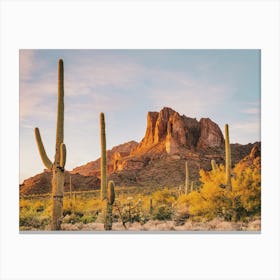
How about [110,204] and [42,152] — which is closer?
[42,152]

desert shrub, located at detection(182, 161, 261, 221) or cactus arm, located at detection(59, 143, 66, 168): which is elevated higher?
cactus arm, located at detection(59, 143, 66, 168)

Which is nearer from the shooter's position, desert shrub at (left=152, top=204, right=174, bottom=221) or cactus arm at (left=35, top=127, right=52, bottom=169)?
cactus arm at (left=35, top=127, right=52, bottom=169)

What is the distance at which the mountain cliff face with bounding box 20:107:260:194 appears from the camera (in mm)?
5812

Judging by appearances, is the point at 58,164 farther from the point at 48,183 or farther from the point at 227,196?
the point at 227,196

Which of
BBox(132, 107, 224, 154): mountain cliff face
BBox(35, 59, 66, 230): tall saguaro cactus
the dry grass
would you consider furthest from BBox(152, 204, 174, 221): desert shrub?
BBox(35, 59, 66, 230): tall saguaro cactus

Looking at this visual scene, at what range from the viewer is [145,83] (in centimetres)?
591

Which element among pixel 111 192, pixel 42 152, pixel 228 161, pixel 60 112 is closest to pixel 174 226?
pixel 111 192

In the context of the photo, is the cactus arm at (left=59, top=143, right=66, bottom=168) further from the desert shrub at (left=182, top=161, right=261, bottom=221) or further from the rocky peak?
the rocky peak

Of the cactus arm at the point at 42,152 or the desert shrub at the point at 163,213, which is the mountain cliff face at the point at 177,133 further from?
the cactus arm at the point at 42,152

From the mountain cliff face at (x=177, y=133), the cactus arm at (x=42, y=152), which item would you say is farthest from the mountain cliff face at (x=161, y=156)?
the cactus arm at (x=42, y=152)

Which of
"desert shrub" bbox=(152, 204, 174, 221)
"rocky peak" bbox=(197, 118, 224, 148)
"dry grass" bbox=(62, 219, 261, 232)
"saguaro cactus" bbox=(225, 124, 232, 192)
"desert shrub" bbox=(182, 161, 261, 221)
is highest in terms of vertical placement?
"rocky peak" bbox=(197, 118, 224, 148)

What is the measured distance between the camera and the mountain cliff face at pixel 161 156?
5.81 meters

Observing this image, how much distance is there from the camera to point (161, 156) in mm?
5965

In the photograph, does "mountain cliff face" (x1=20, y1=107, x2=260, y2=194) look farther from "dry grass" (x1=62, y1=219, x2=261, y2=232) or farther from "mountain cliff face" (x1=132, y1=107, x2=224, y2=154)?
"dry grass" (x1=62, y1=219, x2=261, y2=232)
